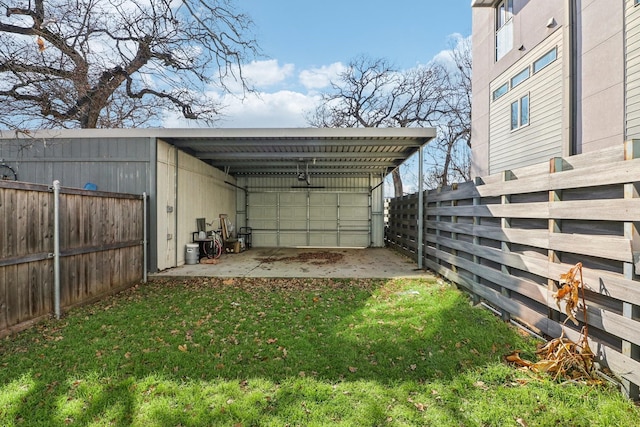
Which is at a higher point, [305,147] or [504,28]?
[504,28]

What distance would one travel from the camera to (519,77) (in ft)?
24.0

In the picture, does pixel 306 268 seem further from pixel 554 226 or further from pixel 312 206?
pixel 312 206

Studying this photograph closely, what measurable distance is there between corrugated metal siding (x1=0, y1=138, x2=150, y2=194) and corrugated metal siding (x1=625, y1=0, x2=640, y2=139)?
863 cm

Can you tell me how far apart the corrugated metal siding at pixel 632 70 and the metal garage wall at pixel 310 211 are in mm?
8256

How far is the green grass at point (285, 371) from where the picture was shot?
81.9 inches

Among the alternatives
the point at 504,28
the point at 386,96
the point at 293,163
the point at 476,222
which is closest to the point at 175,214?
the point at 293,163

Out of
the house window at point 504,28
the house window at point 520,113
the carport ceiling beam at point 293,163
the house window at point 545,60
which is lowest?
the carport ceiling beam at point 293,163

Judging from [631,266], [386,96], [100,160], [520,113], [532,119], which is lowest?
[631,266]

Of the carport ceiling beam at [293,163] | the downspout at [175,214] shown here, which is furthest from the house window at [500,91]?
the downspout at [175,214]

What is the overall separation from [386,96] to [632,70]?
525 inches

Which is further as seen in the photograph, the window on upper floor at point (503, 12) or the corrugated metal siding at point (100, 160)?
the window on upper floor at point (503, 12)

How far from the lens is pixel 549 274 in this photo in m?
2.85

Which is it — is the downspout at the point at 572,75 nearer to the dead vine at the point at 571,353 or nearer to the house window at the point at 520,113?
the house window at the point at 520,113

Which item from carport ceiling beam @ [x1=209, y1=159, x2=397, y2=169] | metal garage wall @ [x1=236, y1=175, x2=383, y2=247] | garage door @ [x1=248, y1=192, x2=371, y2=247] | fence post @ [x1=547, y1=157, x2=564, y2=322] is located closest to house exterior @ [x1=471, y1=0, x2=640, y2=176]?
carport ceiling beam @ [x1=209, y1=159, x2=397, y2=169]
